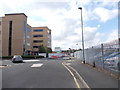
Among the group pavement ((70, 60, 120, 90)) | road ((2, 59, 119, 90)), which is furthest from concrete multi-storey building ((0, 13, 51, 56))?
pavement ((70, 60, 120, 90))

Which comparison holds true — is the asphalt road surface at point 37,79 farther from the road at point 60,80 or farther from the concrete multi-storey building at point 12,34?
the concrete multi-storey building at point 12,34

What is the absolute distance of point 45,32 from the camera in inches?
4370

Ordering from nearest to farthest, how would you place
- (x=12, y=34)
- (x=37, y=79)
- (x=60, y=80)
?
(x=60, y=80), (x=37, y=79), (x=12, y=34)

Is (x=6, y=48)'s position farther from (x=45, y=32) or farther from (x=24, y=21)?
(x=45, y=32)

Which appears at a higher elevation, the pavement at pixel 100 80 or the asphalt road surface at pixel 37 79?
the pavement at pixel 100 80

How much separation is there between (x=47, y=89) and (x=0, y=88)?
2.11 metres

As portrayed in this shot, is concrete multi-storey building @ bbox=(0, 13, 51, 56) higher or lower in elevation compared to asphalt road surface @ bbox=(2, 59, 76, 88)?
higher

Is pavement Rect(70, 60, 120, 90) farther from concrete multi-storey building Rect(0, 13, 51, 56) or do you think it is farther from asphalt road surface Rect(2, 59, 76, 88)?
concrete multi-storey building Rect(0, 13, 51, 56)

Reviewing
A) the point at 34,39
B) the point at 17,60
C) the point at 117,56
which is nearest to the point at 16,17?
the point at 34,39

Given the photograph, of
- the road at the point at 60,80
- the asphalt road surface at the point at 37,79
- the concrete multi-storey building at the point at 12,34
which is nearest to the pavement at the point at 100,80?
the road at the point at 60,80

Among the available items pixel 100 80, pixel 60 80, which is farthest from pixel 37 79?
pixel 100 80

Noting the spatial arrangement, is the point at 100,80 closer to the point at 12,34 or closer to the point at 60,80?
the point at 60,80

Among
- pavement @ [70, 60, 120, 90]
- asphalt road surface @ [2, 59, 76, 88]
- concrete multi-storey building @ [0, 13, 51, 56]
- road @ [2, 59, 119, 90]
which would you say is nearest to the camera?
pavement @ [70, 60, 120, 90]

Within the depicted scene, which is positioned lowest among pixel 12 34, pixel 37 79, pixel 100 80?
pixel 37 79
